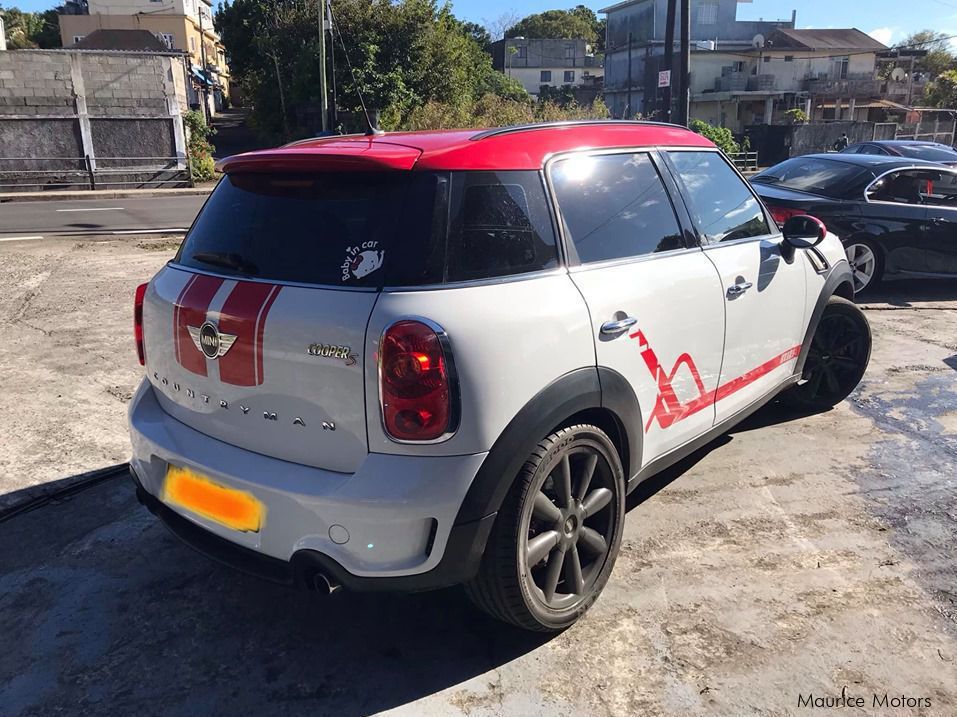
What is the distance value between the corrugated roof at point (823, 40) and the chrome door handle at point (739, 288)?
62663 millimetres

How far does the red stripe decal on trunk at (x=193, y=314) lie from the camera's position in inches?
104

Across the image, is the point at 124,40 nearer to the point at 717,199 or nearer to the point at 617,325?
the point at 717,199

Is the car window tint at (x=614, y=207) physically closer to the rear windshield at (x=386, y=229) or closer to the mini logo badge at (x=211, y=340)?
the rear windshield at (x=386, y=229)

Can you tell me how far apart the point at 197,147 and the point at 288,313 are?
25.2 metres

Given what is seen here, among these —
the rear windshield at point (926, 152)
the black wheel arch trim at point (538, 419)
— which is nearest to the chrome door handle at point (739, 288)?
the black wheel arch trim at point (538, 419)

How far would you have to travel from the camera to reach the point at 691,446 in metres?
3.51

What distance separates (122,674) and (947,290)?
9.24 meters

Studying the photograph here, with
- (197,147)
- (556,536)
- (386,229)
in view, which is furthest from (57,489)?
(197,147)

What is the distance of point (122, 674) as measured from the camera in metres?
2.61

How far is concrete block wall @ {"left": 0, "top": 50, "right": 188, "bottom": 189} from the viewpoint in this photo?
2241cm

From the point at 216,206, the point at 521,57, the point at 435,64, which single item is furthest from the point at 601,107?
the point at 521,57

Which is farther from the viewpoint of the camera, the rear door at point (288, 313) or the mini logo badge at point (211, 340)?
the mini logo badge at point (211, 340)

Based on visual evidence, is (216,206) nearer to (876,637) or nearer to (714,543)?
(714,543)

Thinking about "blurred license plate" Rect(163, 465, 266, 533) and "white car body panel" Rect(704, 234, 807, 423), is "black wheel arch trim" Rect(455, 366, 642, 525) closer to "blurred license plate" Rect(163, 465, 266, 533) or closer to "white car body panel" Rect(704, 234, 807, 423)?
"blurred license plate" Rect(163, 465, 266, 533)
